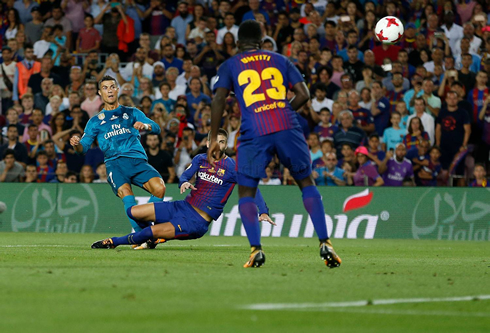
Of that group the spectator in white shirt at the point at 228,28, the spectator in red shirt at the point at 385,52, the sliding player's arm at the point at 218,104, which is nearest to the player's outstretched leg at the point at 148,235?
the sliding player's arm at the point at 218,104

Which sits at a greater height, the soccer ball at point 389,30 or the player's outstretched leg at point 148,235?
the soccer ball at point 389,30

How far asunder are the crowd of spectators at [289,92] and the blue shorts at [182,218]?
244 inches

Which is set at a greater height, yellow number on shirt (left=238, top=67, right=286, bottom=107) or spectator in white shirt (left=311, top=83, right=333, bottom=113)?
yellow number on shirt (left=238, top=67, right=286, bottom=107)

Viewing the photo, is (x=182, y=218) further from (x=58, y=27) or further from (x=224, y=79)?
(x=58, y=27)

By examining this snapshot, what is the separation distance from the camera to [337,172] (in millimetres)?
17094

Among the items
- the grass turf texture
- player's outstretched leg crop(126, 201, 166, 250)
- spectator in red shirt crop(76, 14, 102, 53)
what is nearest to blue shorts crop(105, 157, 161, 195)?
player's outstretched leg crop(126, 201, 166, 250)

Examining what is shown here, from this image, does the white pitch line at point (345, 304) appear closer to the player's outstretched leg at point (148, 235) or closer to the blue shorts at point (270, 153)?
the blue shorts at point (270, 153)

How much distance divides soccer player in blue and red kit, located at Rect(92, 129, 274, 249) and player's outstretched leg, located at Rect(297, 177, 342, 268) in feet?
9.09

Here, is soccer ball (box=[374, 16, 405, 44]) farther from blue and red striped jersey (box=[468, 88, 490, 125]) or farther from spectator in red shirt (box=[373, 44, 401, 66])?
spectator in red shirt (box=[373, 44, 401, 66])

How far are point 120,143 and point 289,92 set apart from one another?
8.09 m

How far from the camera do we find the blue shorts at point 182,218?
35.1 feet

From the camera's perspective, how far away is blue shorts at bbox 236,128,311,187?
784 cm

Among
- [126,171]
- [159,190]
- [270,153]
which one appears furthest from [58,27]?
[270,153]

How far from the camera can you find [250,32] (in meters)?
8.10
